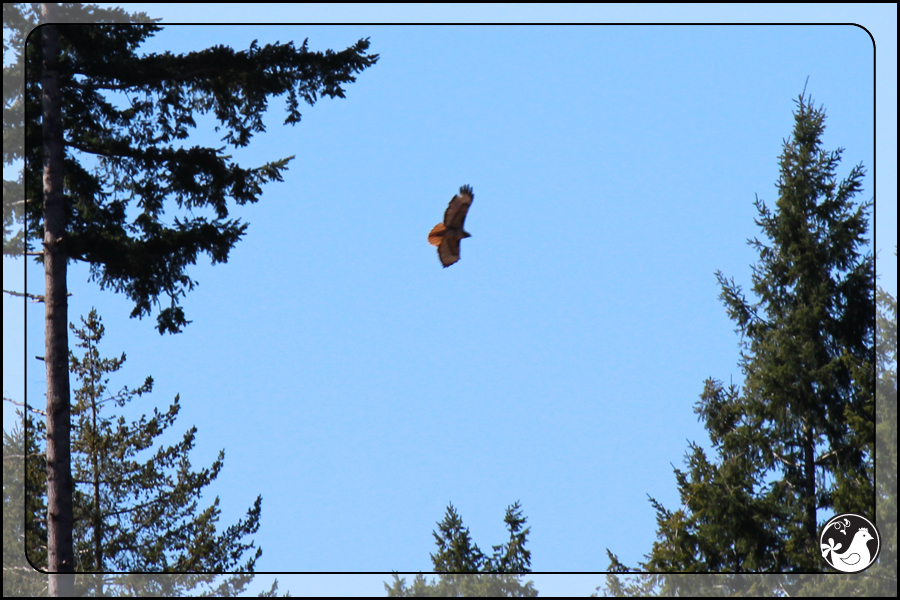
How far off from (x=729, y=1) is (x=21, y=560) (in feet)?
51.1

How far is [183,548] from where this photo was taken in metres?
14.6

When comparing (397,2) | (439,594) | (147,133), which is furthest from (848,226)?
(147,133)

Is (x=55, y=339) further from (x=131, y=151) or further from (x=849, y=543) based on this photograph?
(x=849, y=543)

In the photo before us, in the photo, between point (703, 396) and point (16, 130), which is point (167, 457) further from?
point (703, 396)

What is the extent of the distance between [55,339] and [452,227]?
15.1ft

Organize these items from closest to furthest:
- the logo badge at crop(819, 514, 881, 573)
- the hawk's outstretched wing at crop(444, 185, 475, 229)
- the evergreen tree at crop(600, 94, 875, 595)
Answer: the logo badge at crop(819, 514, 881, 573), the hawk's outstretched wing at crop(444, 185, 475, 229), the evergreen tree at crop(600, 94, 875, 595)

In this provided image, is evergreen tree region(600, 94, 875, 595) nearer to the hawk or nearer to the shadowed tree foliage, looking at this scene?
the shadowed tree foliage

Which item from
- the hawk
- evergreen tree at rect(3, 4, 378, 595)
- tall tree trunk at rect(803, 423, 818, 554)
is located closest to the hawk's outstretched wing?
the hawk

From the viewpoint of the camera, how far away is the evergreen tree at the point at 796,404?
1077 cm

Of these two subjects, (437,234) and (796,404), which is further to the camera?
(796,404)

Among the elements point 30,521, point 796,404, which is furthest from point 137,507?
point 796,404

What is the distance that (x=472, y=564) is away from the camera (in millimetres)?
14664

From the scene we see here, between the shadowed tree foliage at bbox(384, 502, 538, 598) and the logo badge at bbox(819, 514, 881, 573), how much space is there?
417 centimetres

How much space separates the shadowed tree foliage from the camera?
12030 mm
